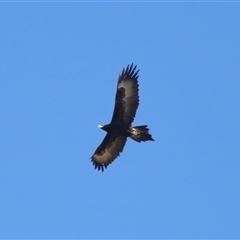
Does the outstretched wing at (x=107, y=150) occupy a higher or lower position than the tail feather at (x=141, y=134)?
higher

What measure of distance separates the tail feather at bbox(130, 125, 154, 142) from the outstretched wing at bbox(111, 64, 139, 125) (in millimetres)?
591

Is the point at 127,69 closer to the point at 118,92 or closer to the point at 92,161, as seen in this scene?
the point at 118,92

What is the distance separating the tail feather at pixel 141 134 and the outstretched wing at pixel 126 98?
591 mm

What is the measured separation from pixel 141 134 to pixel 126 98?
168 centimetres

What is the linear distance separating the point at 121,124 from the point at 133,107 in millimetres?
792

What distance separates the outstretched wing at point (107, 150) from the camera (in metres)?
42.9

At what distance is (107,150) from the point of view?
43344 mm

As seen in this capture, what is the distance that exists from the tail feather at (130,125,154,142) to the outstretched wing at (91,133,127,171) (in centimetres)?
153

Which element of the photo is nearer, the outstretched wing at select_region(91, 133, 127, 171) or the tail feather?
the tail feather

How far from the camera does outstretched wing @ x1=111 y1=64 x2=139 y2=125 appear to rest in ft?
137

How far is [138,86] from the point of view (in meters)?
41.9

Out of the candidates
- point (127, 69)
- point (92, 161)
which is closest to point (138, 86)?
point (127, 69)

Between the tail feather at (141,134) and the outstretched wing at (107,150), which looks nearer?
the tail feather at (141,134)

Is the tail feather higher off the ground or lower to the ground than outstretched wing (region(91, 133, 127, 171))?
lower
